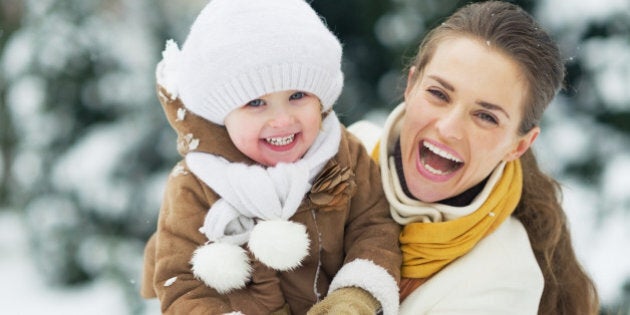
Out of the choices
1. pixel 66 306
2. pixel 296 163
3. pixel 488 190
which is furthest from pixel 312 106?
pixel 66 306

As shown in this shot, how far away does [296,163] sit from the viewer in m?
1.97

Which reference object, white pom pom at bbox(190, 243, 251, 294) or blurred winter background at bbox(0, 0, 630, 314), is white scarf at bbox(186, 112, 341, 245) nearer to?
white pom pom at bbox(190, 243, 251, 294)

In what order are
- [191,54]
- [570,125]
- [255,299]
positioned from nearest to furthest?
[191,54] → [255,299] → [570,125]

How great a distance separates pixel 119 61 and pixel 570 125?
2.30 m

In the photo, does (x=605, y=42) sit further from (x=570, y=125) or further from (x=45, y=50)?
(x=45, y=50)

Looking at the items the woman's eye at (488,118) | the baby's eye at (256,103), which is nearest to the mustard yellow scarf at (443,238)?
the woman's eye at (488,118)

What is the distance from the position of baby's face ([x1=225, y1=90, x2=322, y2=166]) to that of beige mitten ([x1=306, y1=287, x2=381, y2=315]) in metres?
0.38

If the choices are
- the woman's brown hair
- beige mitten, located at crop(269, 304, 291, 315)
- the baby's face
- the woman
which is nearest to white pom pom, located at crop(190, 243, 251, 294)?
beige mitten, located at crop(269, 304, 291, 315)

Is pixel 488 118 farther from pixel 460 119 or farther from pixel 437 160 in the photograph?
pixel 437 160

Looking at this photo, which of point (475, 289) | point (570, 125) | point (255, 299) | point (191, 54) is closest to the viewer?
point (191, 54)

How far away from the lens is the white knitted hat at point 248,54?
5.99ft

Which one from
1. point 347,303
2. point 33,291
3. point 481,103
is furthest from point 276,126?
point 33,291

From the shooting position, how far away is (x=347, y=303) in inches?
73.2

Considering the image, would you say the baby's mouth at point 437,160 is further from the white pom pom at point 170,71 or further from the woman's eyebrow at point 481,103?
the white pom pom at point 170,71
